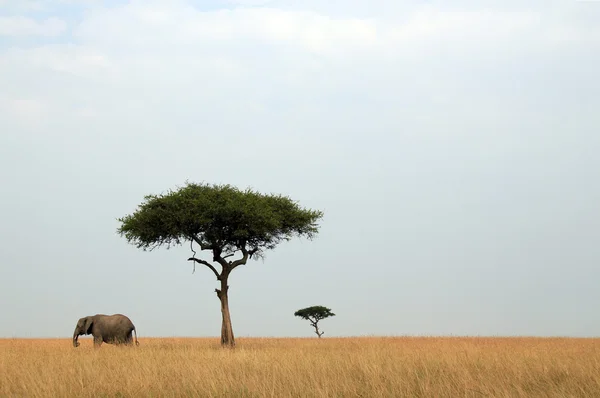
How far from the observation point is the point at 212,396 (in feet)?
36.4

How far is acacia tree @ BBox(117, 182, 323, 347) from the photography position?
30.8 meters

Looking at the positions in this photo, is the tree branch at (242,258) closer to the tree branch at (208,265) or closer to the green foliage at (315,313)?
the tree branch at (208,265)

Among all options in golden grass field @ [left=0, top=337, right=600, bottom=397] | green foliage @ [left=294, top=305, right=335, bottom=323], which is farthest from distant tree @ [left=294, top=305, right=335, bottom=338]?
golden grass field @ [left=0, top=337, right=600, bottom=397]

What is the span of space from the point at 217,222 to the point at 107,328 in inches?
307

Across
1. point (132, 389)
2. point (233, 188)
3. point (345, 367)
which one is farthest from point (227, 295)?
point (132, 389)

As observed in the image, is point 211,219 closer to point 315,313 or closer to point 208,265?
point 208,265

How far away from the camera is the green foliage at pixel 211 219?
101 ft

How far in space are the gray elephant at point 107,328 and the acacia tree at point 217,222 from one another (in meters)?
4.28

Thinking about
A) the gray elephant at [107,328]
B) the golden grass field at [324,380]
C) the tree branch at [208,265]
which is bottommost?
the golden grass field at [324,380]

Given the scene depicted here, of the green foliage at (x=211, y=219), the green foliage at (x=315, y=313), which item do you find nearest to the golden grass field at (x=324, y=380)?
the green foliage at (x=211, y=219)

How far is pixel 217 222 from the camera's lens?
3155 cm

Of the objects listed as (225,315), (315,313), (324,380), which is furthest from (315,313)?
(324,380)

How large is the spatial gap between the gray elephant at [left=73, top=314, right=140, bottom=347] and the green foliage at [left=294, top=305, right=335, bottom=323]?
25631 millimetres

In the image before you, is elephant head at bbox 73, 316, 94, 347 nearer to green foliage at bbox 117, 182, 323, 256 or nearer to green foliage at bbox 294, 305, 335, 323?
green foliage at bbox 117, 182, 323, 256
